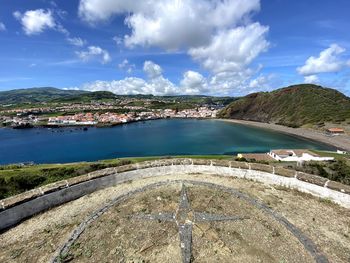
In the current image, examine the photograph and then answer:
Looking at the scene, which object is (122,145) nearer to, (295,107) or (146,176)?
(146,176)

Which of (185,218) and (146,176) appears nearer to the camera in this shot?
(185,218)

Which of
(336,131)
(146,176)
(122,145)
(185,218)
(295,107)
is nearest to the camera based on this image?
(185,218)

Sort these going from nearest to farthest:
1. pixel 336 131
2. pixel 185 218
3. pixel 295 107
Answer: pixel 185 218 → pixel 336 131 → pixel 295 107

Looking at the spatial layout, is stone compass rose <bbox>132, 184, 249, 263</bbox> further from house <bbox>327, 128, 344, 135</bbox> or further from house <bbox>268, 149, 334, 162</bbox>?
house <bbox>327, 128, 344, 135</bbox>

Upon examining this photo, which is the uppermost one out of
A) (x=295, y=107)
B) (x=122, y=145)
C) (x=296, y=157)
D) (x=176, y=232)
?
(x=176, y=232)

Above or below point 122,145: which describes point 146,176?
above

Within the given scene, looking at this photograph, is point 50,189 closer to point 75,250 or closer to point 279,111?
point 75,250

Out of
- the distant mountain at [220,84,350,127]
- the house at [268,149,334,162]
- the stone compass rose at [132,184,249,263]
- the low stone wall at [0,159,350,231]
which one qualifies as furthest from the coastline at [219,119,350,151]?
the stone compass rose at [132,184,249,263]

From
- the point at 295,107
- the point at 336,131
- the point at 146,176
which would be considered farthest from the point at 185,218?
the point at 295,107
